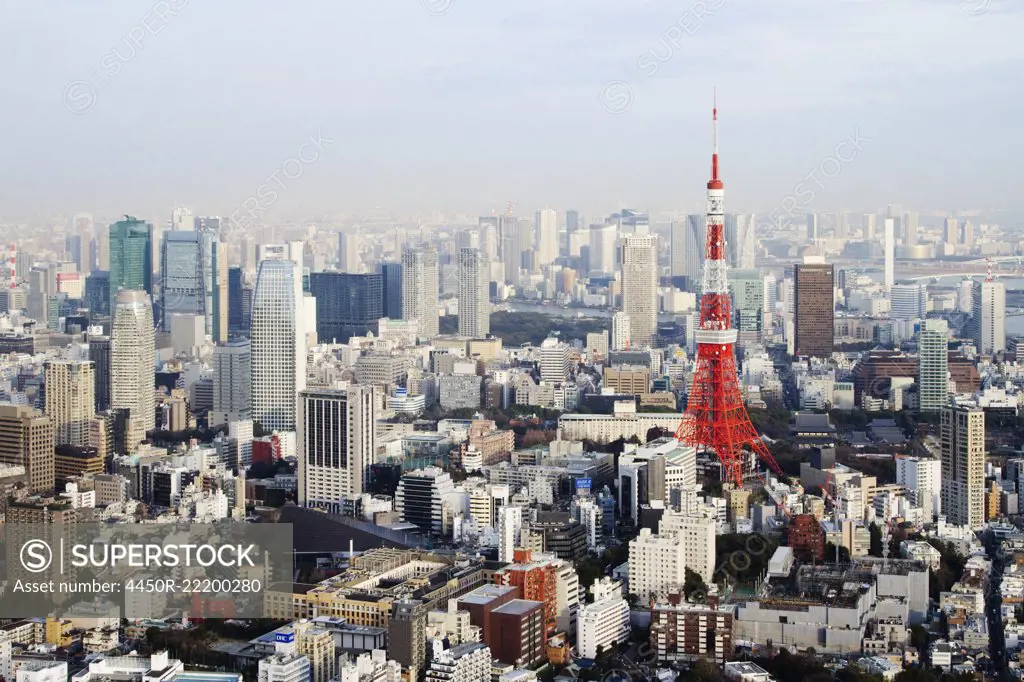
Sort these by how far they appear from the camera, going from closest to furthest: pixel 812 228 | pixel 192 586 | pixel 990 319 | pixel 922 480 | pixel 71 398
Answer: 1. pixel 192 586
2. pixel 922 480
3. pixel 71 398
4. pixel 990 319
5. pixel 812 228

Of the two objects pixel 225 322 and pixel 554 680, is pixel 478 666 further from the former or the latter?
pixel 225 322

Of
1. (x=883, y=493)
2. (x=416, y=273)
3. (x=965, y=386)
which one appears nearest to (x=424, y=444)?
(x=883, y=493)

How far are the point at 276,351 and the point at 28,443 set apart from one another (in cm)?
403

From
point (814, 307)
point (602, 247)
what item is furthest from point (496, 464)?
point (602, 247)

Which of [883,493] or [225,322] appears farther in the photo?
[225,322]

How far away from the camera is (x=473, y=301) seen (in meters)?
22.4

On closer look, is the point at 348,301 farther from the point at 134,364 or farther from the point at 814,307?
the point at 134,364

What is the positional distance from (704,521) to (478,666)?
2.52 meters

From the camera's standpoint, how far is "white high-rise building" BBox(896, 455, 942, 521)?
35.0 ft

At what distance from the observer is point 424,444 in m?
13.4

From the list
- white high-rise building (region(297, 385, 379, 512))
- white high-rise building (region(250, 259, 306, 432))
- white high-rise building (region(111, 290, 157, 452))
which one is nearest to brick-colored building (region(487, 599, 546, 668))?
white high-rise building (region(297, 385, 379, 512))

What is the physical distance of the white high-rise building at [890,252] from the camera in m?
21.7

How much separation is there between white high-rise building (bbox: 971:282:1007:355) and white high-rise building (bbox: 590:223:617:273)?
8276mm

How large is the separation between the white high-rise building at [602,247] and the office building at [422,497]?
16.2 m
